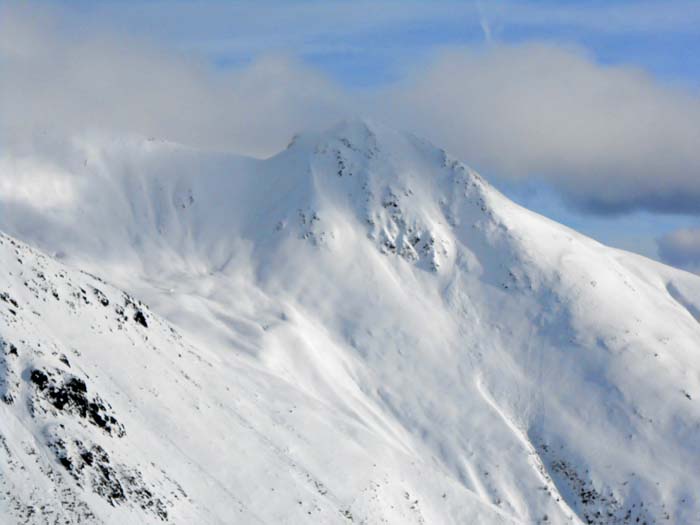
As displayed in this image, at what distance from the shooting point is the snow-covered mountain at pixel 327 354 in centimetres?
5919

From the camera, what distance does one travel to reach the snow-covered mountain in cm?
5919

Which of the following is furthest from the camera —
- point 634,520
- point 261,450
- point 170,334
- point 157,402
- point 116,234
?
point 116,234

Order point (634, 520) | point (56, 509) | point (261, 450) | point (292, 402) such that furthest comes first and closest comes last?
point (634, 520), point (292, 402), point (261, 450), point (56, 509)

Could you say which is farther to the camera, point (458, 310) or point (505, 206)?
point (505, 206)

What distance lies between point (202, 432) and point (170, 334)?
19.7 meters

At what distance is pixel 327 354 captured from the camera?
14338cm

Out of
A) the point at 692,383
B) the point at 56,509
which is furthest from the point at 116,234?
the point at 56,509

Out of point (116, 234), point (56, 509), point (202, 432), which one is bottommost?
point (116, 234)

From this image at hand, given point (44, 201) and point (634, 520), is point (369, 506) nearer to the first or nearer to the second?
point (634, 520)

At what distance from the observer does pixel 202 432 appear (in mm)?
70125

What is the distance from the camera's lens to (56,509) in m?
48.2

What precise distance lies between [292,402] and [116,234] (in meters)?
93.8

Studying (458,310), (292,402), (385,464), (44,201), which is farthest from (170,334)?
Answer: (44,201)

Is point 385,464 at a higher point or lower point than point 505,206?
lower
